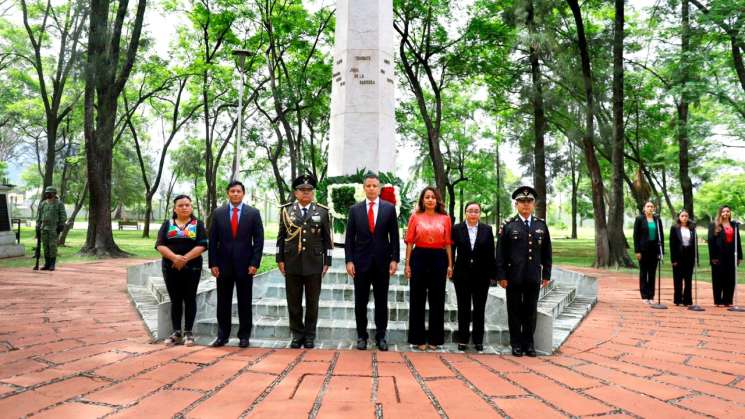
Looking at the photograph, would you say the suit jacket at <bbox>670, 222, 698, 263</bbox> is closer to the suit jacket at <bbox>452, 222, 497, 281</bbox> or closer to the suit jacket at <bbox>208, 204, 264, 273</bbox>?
the suit jacket at <bbox>452, 222, 497, 281</bbox>

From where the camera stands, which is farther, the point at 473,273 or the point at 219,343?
the point at 473,273

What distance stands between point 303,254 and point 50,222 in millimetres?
8046

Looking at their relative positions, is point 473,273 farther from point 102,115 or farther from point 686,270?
point 102,115

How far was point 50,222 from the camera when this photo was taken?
9.90m

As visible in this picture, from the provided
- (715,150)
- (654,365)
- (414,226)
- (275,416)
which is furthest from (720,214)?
(715,150)

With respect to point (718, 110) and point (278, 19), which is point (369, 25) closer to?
point (278, 19)

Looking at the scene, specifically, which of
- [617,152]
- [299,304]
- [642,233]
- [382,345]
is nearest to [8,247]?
[299,304]

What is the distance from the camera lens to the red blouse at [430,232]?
4.54 meters

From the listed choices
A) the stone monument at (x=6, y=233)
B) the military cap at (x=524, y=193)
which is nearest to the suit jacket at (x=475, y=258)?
the military cap at (x=524, y=193)

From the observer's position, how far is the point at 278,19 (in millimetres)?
18500

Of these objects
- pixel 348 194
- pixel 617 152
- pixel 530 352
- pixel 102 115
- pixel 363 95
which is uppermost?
pixel 102 115

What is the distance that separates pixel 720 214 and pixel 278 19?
16197mm

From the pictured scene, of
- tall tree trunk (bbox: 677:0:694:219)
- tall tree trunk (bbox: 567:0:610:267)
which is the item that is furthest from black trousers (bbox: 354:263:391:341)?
tall tree trunk (bbox: 567:0:610:267)

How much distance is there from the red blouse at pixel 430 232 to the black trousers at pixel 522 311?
0.77 m
